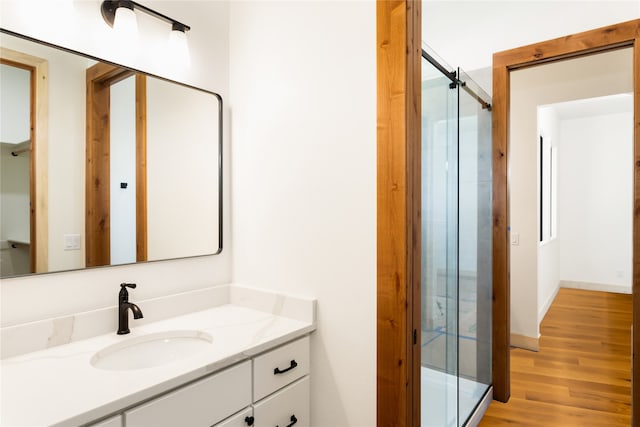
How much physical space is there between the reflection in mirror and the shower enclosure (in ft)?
3.33

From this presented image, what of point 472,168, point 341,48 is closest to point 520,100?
point 472,168

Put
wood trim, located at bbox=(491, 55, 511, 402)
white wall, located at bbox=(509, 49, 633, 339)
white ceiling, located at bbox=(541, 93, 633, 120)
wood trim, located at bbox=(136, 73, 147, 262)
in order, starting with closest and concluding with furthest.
→ wood trim, located at bbox=(136, 73, 147, 262) → wood trim, located at bbox=(491, 55, 511, 402) → white wall, located at bbox=(509, 49, 633, 339) → white ceiling, located at bbox=(541, 93, 633, 120)

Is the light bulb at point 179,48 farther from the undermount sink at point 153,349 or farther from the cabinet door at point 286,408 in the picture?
the cabinet door at point 286,408

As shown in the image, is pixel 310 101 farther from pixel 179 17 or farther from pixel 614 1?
pixel 614 1

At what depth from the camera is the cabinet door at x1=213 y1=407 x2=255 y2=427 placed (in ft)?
3.92

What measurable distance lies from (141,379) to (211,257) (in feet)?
2.73

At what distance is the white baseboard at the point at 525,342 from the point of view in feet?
10.6

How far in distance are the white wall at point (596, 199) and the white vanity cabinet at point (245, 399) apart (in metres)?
5.35

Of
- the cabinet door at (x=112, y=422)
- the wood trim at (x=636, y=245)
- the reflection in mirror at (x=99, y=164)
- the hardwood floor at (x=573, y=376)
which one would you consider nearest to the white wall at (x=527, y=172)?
the hardwood floor at (x=573, y=376)

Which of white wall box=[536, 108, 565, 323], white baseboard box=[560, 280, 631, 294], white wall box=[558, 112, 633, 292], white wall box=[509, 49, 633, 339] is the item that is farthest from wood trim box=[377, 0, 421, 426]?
white baseboard box=[560, 280, 631, 294]

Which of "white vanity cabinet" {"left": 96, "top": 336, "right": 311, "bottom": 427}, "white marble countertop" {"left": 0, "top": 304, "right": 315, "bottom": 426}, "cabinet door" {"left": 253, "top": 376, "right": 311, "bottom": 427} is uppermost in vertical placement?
"white marble countertop" {"left": 0, "top": 304, "right": 315, "bottom": 426}

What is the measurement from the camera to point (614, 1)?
2.02 meters

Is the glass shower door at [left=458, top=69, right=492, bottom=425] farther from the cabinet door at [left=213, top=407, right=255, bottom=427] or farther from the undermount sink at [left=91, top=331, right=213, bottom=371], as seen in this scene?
the undermount sink at [left=91, top=331, right=213, bottom=371]

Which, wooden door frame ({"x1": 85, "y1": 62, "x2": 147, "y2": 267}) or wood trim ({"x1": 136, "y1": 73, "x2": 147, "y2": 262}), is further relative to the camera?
wood trim ({"x1": 136, "y1": 73, "x2": 147, "y2": 262})
